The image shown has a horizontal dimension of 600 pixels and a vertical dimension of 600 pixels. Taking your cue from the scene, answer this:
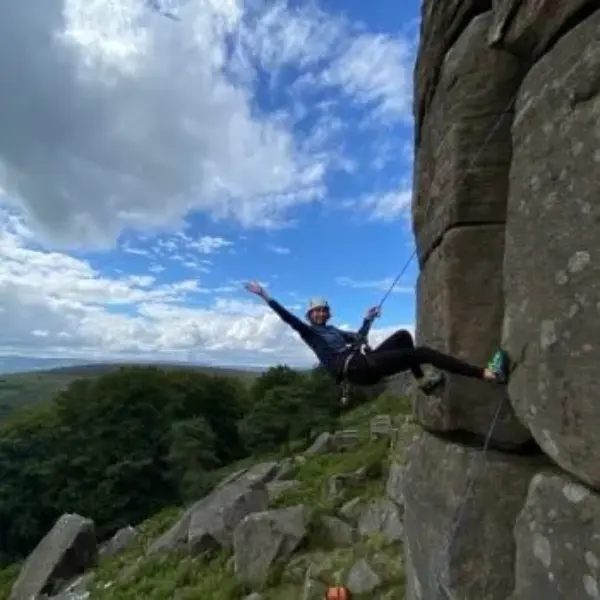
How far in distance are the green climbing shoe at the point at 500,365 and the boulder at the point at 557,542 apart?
125cm

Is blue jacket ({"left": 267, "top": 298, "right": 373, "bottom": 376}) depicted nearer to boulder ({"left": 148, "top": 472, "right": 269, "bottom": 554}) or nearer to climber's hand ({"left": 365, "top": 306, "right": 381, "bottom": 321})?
climber's hand ({"left": 365, "top": 306, "right": 381, "bottom": 321})

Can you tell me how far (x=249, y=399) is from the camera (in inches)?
2901

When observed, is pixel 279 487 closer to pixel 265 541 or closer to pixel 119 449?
pixel 265 541

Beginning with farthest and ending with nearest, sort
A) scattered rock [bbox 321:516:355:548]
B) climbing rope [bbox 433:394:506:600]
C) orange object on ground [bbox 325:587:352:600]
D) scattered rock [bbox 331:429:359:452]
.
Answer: scattered rock [bbox 331:429:359:452] < scattered rock [bbox 321:516:355:548] < orange object on ground [bbox 325:587:352:600] < climbing rope [bbox 433:394:506:600]

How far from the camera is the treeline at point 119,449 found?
2010 inches

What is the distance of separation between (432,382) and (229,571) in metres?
9.28

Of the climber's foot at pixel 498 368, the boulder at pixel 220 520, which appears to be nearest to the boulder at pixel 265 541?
the boulder at pixel 220 520

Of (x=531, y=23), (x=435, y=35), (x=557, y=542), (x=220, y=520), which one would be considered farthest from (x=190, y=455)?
(x=531, y=23)

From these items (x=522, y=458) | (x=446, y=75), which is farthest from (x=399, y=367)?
(x=446, y=75)

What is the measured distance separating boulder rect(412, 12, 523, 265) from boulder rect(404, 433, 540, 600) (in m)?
3.25

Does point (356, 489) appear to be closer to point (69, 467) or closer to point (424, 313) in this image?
point (424, 313)

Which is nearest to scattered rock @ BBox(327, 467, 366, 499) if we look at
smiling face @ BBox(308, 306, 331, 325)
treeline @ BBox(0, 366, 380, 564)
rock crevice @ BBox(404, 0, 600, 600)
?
rock crevice @ BBox(404, 0, 600, 600)

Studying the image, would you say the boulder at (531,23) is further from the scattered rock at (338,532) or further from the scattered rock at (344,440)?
the scattered rock at (344,440)

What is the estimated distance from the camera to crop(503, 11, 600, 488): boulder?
6.20 meters
